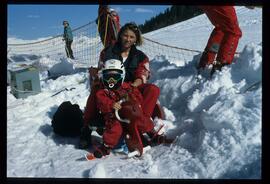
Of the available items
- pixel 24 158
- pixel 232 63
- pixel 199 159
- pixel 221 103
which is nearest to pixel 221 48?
pixel 232 63

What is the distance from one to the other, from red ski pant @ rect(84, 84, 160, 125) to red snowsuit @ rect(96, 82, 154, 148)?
44mm

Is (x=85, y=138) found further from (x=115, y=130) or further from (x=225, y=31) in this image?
(x=225, y=31)

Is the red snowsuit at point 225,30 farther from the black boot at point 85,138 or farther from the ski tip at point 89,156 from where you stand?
the ski tip at point 89,156

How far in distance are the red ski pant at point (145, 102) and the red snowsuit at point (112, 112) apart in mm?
44

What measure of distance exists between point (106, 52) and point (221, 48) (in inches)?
38.0

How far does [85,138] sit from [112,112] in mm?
385

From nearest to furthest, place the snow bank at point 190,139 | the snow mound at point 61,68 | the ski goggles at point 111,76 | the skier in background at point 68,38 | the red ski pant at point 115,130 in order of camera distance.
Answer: the snow bank at point 190,139
the red ski pant at point 115,130
the ski goggles at point 111,76
the snow mound at point 61,68
the skier in background at point 68,38

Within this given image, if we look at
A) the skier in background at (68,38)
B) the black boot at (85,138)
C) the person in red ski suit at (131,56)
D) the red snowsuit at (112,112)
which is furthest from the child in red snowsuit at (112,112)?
the skier in background at (68,38)

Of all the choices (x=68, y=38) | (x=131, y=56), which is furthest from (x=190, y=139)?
(x=68, y=38)

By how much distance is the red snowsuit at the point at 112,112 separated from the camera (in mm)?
3213

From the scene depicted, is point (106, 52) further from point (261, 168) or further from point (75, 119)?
point (261, 168)

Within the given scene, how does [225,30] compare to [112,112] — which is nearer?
[112,112]

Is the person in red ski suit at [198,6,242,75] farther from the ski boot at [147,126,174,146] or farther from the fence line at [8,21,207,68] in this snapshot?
the fence line at [8,21,207,68]

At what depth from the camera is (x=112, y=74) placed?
3406 mm
